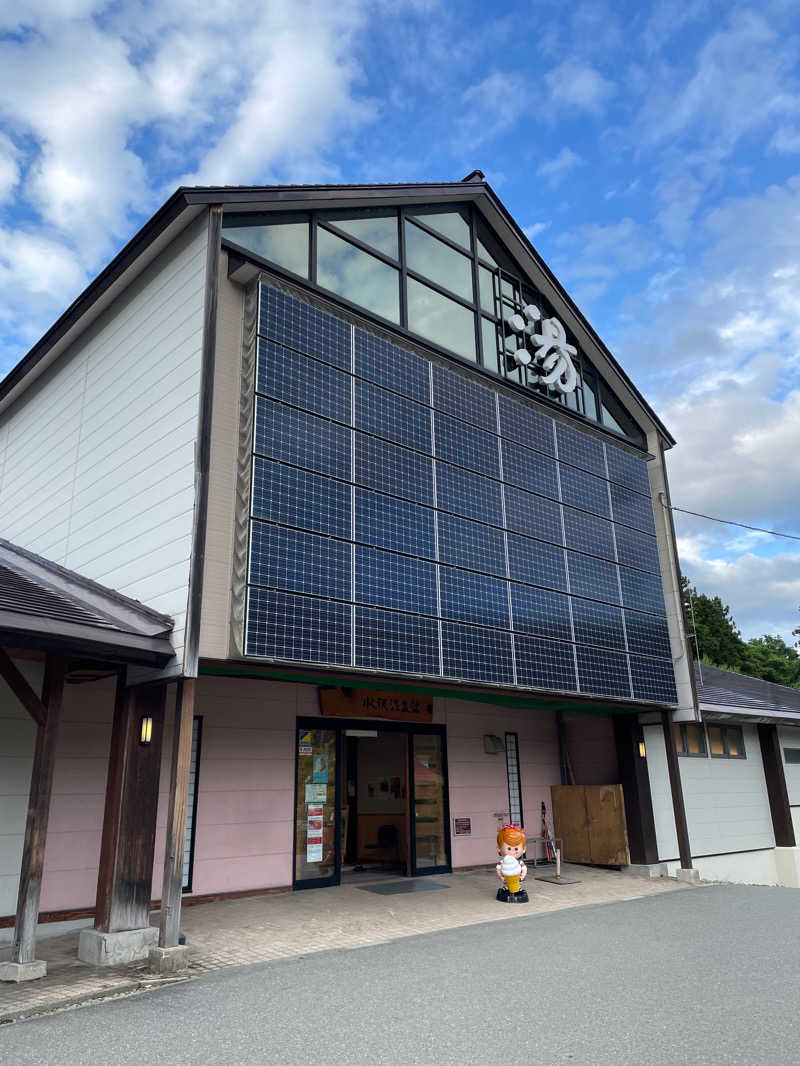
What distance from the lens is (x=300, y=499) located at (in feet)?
27.6

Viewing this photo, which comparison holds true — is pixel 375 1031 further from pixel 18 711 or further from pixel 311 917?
pixel 18 711

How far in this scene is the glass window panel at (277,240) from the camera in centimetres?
911

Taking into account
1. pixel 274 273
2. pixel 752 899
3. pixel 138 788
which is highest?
pixel 274 273

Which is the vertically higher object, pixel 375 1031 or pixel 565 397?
pixel 565 397

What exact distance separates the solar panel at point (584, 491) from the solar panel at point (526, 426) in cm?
52

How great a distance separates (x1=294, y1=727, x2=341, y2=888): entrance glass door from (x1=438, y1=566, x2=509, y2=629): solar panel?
10.1 feet

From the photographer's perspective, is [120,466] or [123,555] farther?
[120,466]

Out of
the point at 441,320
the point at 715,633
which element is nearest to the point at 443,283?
the point at 441,320

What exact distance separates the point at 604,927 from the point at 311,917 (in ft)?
10.8

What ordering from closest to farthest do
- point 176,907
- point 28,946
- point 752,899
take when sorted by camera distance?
point 28,946
point 176,907
point 752,899

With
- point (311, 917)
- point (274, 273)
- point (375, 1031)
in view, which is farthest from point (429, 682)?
point (274, 273)

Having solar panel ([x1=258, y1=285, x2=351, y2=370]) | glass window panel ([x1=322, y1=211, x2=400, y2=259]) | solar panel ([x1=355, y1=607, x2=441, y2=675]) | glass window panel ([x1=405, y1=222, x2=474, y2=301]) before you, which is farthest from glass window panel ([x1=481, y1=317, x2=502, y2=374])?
solar panel ([x1=355, y1=607, x2=441, y2=675])

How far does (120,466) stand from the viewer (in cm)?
945

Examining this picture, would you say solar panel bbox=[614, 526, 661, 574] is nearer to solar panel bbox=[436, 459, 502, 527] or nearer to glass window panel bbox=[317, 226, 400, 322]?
solar panel bbox=[436, 459, 502, 527]
